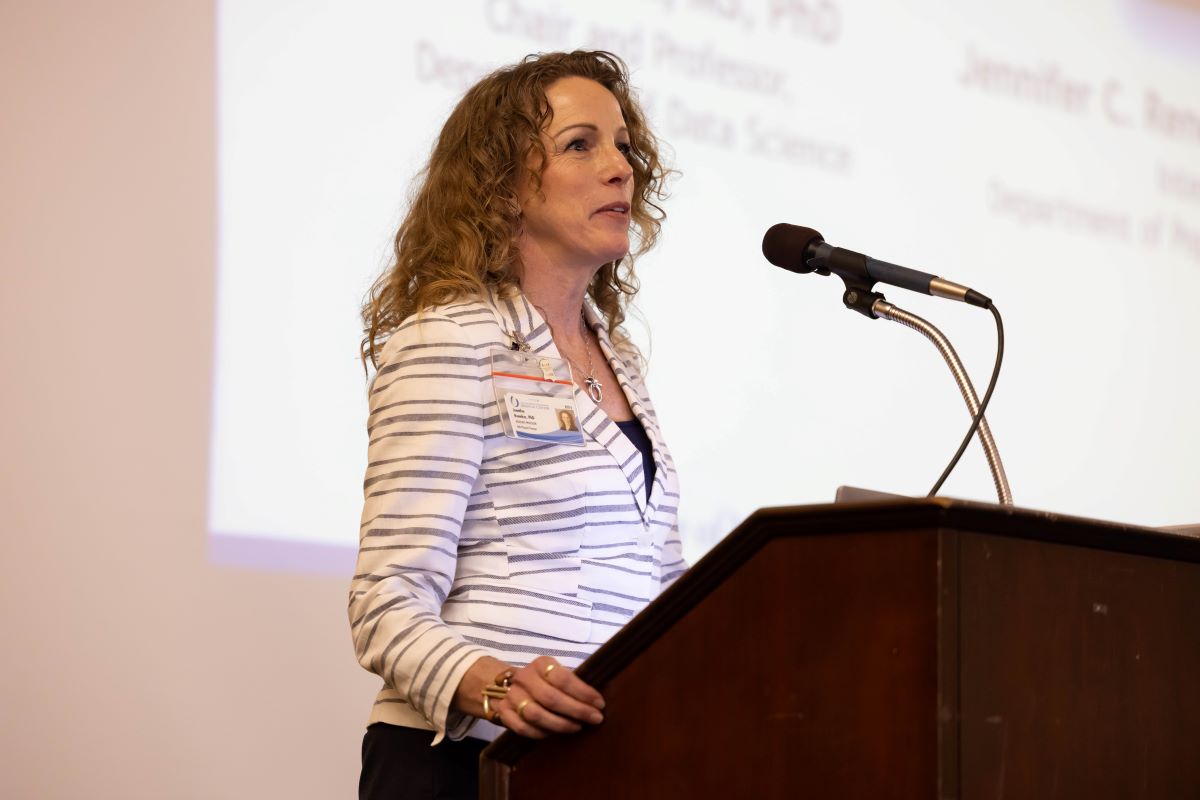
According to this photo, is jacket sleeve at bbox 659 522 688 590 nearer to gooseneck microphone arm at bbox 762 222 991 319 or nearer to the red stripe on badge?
the red stripe on badge

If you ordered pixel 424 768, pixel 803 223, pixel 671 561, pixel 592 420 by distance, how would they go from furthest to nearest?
pixel 803 223 < pixel 671 561 < pixel 592 420 < pixel 424 768

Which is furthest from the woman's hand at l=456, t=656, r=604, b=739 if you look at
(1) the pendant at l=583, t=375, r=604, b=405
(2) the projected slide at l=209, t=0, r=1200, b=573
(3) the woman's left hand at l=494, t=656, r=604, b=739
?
(2) the projected slide at l=209, t=0, r=1200, b=573

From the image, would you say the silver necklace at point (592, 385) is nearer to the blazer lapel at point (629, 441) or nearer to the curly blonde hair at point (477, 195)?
the blazer lapel at point (629, 441)

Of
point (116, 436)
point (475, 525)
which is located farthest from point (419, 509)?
point (116, 436)

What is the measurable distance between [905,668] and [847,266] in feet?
2.40

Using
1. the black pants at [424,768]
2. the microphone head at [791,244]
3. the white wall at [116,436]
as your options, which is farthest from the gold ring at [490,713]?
the white wall at [116,436]

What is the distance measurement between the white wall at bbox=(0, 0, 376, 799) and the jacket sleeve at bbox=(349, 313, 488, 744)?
99 cm

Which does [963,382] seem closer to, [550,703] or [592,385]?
[592,385]

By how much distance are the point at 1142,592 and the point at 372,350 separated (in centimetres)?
109

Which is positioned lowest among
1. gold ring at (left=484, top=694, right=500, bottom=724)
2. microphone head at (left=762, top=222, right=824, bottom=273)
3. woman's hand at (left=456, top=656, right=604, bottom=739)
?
gold ring at (left=484, top=694, right=500, bottom=724)

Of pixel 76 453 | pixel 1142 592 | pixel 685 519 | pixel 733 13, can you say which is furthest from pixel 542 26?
pixel 1142 592

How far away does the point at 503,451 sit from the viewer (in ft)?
5.72

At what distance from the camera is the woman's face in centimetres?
196

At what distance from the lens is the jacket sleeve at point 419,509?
1518 millimetres
